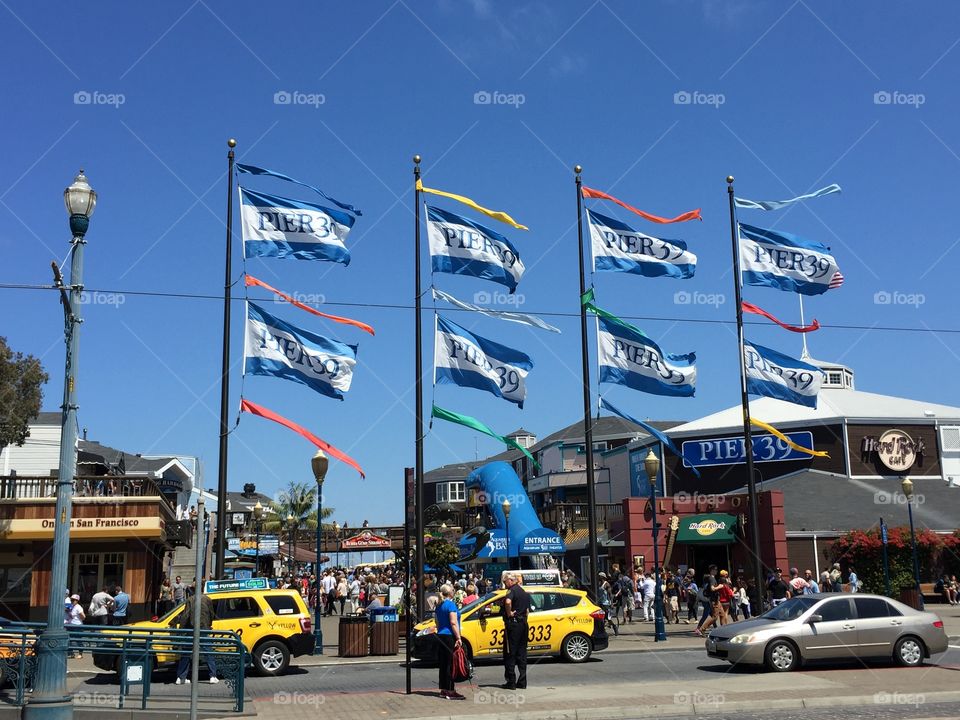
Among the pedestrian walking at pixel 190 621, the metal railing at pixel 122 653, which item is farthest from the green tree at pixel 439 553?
the metal railing at pixel 122 653

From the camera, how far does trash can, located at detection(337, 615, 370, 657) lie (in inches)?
860

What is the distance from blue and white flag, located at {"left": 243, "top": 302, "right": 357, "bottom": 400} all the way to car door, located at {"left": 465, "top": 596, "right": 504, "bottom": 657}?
6.03 m

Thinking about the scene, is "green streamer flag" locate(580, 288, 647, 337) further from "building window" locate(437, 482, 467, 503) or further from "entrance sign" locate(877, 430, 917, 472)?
"building window" locate(437, 482, 467, 503)

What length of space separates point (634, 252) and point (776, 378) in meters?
5.15

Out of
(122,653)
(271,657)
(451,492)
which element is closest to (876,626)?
(271,657)

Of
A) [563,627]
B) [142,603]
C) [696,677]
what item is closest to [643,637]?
[563,627]

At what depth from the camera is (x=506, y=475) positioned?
52.3 m

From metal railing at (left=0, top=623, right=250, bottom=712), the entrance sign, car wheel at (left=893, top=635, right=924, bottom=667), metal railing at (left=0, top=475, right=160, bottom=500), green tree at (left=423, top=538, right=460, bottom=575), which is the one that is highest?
the entrance sign

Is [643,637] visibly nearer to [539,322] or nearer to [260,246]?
[539,322]

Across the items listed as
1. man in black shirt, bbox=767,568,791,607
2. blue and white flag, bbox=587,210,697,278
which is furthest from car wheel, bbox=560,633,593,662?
man in black shirt, bbox=767,568,791,607

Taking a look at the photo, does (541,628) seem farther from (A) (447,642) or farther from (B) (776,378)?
(B) (776,378)

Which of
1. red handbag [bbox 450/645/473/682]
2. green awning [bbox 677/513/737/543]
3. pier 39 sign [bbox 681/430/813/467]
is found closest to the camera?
red handbag [bbox 450/645/473/682]

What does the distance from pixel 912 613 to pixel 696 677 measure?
14.8 feet

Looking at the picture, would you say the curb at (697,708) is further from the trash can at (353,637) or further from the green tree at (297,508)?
the green tree at (297,508)
